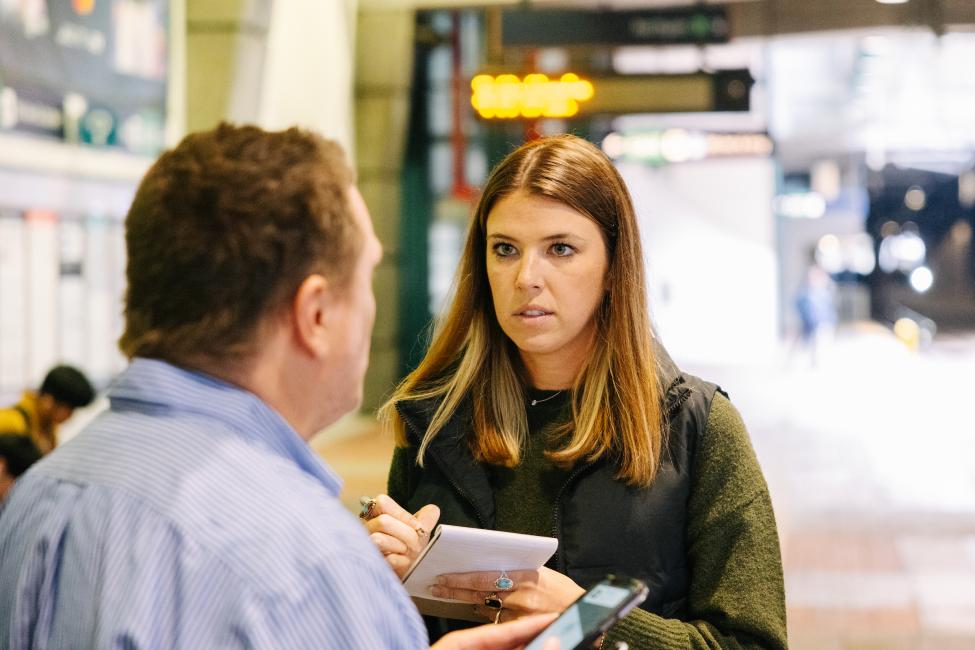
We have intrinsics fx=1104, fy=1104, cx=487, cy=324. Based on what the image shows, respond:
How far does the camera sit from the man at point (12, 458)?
13.9ft

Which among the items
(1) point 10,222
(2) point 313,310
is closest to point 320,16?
(1) point 10,222

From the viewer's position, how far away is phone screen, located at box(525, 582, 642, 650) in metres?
1.36

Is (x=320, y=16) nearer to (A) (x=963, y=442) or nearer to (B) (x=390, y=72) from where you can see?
(B) (x=390, y=72)

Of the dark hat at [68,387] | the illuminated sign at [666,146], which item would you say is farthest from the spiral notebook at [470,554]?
the illuminated sign at [666,146]

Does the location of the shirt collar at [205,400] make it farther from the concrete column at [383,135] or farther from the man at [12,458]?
the concrete column at [383,135]

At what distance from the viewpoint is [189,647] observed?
0.99 meters

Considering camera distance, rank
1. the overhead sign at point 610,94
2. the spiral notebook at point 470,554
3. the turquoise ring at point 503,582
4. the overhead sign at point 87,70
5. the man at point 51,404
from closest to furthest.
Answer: the spiral notebook at point 470,554 → the turquoise ring at point 503,582 → the man at point 51,404 → the overhead sign at point 87,70 → the overhead sign at point 610,94

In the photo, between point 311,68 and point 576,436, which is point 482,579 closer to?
point 576,436

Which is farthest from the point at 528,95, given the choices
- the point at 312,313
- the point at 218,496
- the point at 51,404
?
the point at 218,496

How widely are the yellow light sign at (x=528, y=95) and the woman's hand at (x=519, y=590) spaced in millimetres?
6014

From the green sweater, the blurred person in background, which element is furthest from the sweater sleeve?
the blurred person in background

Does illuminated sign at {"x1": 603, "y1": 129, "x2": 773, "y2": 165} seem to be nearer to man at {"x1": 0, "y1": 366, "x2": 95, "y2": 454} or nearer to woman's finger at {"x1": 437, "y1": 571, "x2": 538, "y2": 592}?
man at {"x1": 0, "y1": 366, "x2": 95, "y2": 454}

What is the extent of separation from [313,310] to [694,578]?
1070 millimetres

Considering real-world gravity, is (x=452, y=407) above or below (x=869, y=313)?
above
